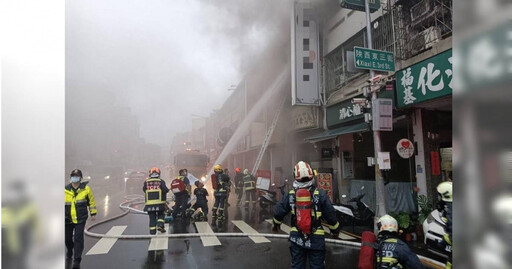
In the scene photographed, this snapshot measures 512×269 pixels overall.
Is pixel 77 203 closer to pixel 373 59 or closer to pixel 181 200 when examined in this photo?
pixel 181 200

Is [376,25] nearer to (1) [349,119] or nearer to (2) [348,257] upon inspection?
(1) [349,119]

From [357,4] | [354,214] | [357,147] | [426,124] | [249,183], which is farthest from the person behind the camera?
[249,183]

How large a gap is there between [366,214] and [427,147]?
7.58 ft

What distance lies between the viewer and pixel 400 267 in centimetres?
294

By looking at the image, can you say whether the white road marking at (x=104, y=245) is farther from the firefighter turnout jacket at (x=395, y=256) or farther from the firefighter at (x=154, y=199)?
the firefighter turnout jacket at (x=395, y=256)

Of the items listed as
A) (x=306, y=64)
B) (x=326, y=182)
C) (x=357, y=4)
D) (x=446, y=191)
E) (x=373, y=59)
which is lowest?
(x=326, y=182)

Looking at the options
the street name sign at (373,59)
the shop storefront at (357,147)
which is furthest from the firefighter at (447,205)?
the shop storefront at (357,147)

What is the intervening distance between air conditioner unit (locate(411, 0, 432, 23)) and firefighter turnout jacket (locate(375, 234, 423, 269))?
22.8 ft

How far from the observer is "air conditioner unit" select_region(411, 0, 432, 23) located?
7.83 meters

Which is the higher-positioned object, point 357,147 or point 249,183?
point 357,147

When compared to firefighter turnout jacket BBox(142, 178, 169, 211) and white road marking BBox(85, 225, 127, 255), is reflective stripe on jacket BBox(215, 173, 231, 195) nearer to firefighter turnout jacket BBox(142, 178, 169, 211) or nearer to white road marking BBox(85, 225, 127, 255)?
firefighter turnout jacket BBox(142, 178, 169, 211)

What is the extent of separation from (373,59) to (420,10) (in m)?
2.34

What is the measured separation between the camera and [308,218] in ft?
11.4

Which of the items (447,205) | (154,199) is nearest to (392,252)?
(447,205)
